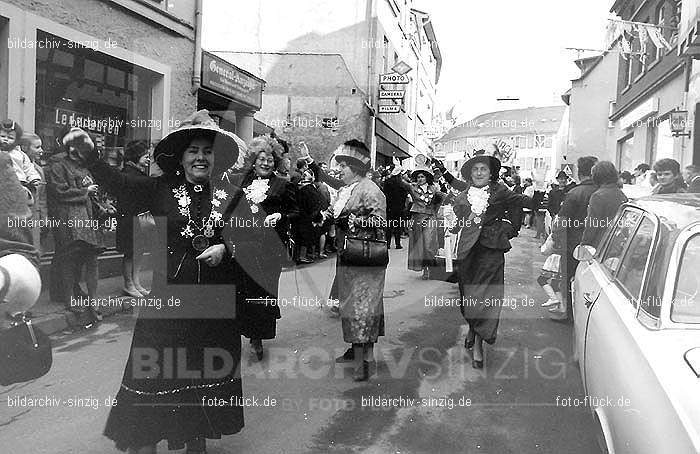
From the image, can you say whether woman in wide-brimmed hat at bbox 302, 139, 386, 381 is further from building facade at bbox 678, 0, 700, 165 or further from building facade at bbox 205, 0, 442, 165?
building facade at bbox 205, 0, 442, 165

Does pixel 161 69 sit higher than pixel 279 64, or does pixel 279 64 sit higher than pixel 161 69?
pixel 279 64

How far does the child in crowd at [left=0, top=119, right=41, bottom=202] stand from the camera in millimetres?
5883

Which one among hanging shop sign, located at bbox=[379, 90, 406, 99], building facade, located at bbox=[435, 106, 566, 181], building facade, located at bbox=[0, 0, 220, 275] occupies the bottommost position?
building facade, located at bbox=[0, 0, 220, 275]

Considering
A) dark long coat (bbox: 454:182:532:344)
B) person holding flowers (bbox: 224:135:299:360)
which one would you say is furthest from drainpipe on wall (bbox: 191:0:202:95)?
dark long coat (bbox: 454:182:532:344)

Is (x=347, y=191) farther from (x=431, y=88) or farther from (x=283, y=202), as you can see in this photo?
(x=431, y=88)

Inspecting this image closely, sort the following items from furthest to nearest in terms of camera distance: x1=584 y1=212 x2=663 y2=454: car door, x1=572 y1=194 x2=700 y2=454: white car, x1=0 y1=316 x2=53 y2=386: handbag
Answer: x1=0 y1=316 x2=53 y2=386: handbag, x1=584 y1=212 x2=663 y2=454: car door, x1=572 y1=194 x2=700 y2=454: white car

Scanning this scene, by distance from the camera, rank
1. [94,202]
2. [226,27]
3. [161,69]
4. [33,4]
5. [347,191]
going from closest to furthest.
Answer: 1. [347,191]
2. [94,202]
3. [33,4]
4. [161,69]
5. [226,27]

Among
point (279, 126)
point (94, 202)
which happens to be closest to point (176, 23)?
point (94, 202)

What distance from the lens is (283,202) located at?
6031mm

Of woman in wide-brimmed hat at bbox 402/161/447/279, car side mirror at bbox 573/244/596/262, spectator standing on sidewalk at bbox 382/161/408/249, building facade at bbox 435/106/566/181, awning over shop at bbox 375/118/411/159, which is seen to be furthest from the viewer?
building facade at bbox 435/106/566/181

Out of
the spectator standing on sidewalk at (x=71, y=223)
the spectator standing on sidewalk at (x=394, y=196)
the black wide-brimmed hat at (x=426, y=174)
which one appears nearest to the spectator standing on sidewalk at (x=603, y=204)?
the black wide-brimmed hat at (x=426, y=174)

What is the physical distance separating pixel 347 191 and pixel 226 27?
64.1 feet

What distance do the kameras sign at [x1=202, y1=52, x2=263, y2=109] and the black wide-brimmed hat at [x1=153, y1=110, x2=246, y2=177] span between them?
870cm

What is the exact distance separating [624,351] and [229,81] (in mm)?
11502
